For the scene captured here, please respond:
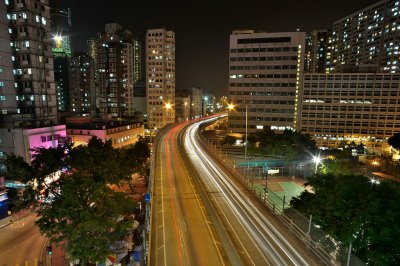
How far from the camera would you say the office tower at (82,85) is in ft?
478

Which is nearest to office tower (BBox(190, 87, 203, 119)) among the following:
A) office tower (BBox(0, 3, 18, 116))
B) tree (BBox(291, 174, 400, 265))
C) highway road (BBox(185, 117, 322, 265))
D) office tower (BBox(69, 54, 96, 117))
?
office tower (BBox(69, 54, 96, 117))

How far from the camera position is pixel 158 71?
126 metres

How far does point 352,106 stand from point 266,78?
31972 mm

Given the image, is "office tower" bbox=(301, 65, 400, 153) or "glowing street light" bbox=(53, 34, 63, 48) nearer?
"glowing street light" bbox=(53, 34, 63, 48)

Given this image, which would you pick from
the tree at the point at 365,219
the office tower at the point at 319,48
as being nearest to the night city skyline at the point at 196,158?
the tree at the point at 365,219

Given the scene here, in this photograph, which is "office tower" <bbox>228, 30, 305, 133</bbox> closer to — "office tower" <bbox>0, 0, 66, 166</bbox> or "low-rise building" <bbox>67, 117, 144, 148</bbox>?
"low-rise building" <bbox>67, 117, 144, 148</bbox>

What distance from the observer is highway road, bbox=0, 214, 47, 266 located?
3042cm

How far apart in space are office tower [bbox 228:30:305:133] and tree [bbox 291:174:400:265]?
237 feet

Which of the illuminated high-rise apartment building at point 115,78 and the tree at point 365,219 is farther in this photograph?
the illuminated high-rise apartment building at point 115,78

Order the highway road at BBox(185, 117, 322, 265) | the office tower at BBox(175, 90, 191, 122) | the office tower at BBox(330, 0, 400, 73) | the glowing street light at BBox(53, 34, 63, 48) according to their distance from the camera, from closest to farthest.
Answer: the highway road at BBox(185, 117, 322, 265)
the glowing street light at BBox(53, 34, 63, 48)
the office tower at BBox(330, 0, 400, 73)
the office tower at BBox(175, 90, 191, 122)

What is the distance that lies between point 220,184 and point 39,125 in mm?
41837

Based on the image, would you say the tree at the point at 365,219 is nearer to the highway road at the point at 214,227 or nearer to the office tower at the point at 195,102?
the highway road at the point at 214,227

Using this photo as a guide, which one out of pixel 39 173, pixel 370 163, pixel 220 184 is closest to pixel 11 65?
pixel 39 173

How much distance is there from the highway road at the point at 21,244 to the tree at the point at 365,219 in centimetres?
3313
